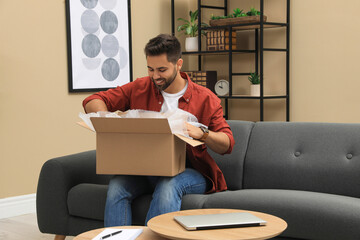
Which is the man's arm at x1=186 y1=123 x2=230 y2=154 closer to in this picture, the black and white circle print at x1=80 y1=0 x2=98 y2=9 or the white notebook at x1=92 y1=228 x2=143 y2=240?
the white notebook at x1=92 y1=228 x2=143 y2=240

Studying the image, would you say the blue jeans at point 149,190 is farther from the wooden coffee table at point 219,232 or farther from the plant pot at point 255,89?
the plant pot at point 255,89

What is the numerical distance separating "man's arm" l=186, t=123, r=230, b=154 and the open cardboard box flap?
0.19ft

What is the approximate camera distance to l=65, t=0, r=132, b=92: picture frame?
4.07 metres

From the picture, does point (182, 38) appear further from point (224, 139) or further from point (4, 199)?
point (224, 139)

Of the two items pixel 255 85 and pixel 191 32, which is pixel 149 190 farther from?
pixel 191 32

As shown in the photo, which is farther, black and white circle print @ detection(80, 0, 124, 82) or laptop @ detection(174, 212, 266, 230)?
black and white circle print @ detection(80, 0, 124, 82)

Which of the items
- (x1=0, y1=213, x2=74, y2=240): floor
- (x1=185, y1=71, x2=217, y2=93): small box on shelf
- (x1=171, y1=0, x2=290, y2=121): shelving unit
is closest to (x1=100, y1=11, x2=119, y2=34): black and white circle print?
(x1=171, y1=0, x2=290, y2=121): shelving unit

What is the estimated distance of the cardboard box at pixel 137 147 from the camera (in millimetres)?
2143

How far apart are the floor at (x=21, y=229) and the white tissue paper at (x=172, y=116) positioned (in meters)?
1.12

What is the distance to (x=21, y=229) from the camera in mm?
3336

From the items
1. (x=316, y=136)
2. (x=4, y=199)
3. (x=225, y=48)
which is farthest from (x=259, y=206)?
(x=225, y=48)

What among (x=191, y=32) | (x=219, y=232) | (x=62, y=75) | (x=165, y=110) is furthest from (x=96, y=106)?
(x=191, y=32)

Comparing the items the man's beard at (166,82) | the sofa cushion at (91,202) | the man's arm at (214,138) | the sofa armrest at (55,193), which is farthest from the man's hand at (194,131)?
the sofa armrest at (55,193)

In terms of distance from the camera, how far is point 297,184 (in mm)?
2576
